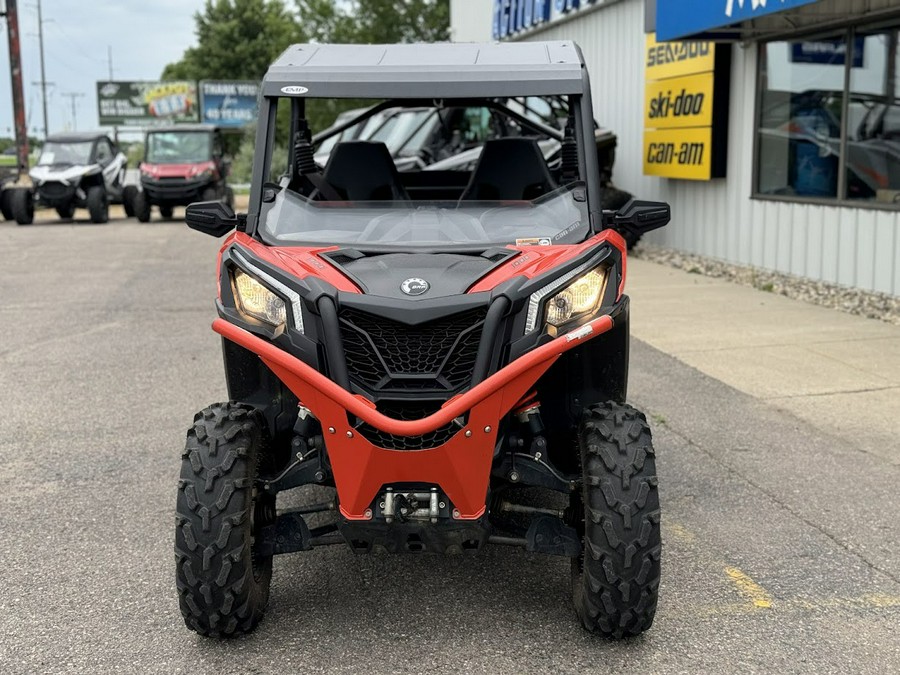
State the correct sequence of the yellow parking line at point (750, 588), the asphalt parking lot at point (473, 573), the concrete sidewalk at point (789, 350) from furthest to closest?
the concrete sidewalk at point (789, 350)
the yellow parking line at point (750, 588)
the asphalt parking lot at point (473, 573)

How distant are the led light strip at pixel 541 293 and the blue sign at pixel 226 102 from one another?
58.9 m

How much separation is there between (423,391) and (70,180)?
2236cm

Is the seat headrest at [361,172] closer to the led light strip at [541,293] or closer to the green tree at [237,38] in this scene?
the led light strip at [541,293]

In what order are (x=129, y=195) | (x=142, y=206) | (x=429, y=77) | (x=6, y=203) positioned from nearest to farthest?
(x=429, y=77)
(x=6, y=203)
(x=142, y=206)
(x=129, y=195)

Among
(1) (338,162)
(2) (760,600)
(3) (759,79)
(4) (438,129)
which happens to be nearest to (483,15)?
(4) (438,129)

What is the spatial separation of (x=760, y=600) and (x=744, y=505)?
1.13m

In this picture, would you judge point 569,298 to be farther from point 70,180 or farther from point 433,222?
point 70,180

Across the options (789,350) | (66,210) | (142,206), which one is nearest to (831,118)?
(789,350)

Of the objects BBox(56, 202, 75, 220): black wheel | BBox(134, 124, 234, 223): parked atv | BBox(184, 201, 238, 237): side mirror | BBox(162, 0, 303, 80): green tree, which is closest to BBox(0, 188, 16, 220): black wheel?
BBox(56, 202, 75, 220): black wheel

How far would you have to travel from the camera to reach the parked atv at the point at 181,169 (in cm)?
2498

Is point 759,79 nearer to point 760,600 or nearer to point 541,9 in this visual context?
point 541,9

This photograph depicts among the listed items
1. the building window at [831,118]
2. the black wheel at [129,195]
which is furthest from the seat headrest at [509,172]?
the black wheel at [129,195]

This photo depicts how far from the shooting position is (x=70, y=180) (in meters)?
23.9

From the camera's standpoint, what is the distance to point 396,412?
349cm
